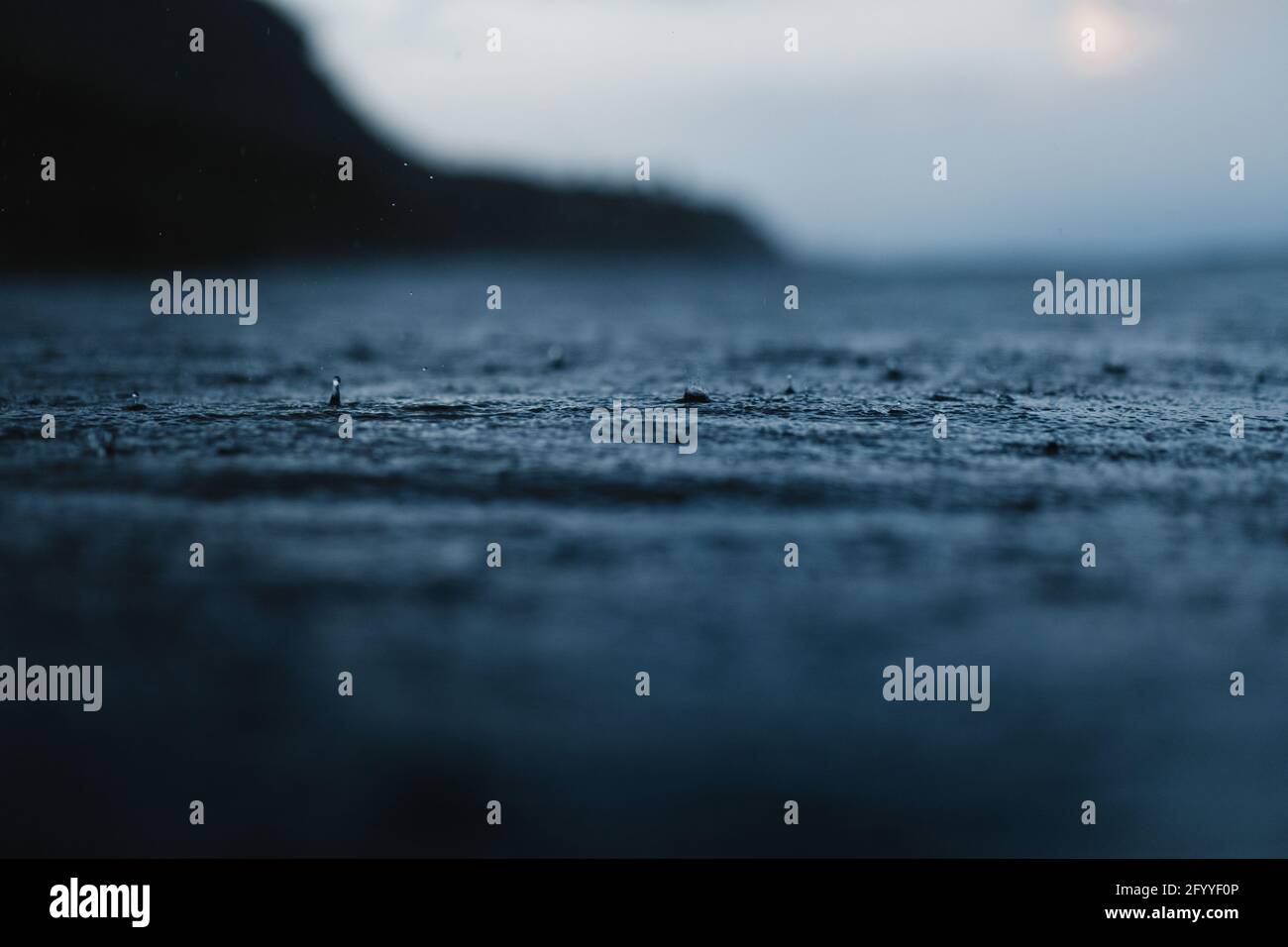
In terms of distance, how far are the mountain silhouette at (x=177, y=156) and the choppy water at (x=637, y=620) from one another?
16980mm

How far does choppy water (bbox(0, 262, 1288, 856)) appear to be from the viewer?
4078 mm

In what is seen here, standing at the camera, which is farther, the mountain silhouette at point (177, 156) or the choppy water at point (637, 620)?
the mountain silhouette at point (177, 156)

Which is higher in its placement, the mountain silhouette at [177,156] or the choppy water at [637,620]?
the mountain silhouette at [177,156]

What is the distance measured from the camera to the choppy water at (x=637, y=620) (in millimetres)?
4078

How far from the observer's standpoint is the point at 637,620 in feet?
16.7

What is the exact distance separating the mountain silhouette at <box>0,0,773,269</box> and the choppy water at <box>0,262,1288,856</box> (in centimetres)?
1698

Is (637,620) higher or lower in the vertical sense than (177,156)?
lower

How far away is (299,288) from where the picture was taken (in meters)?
23.1

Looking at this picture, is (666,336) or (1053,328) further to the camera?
(1053,328)

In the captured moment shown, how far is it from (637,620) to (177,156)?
1040 inches

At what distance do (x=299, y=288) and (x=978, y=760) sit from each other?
2145cm

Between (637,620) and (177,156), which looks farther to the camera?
(177,156)
